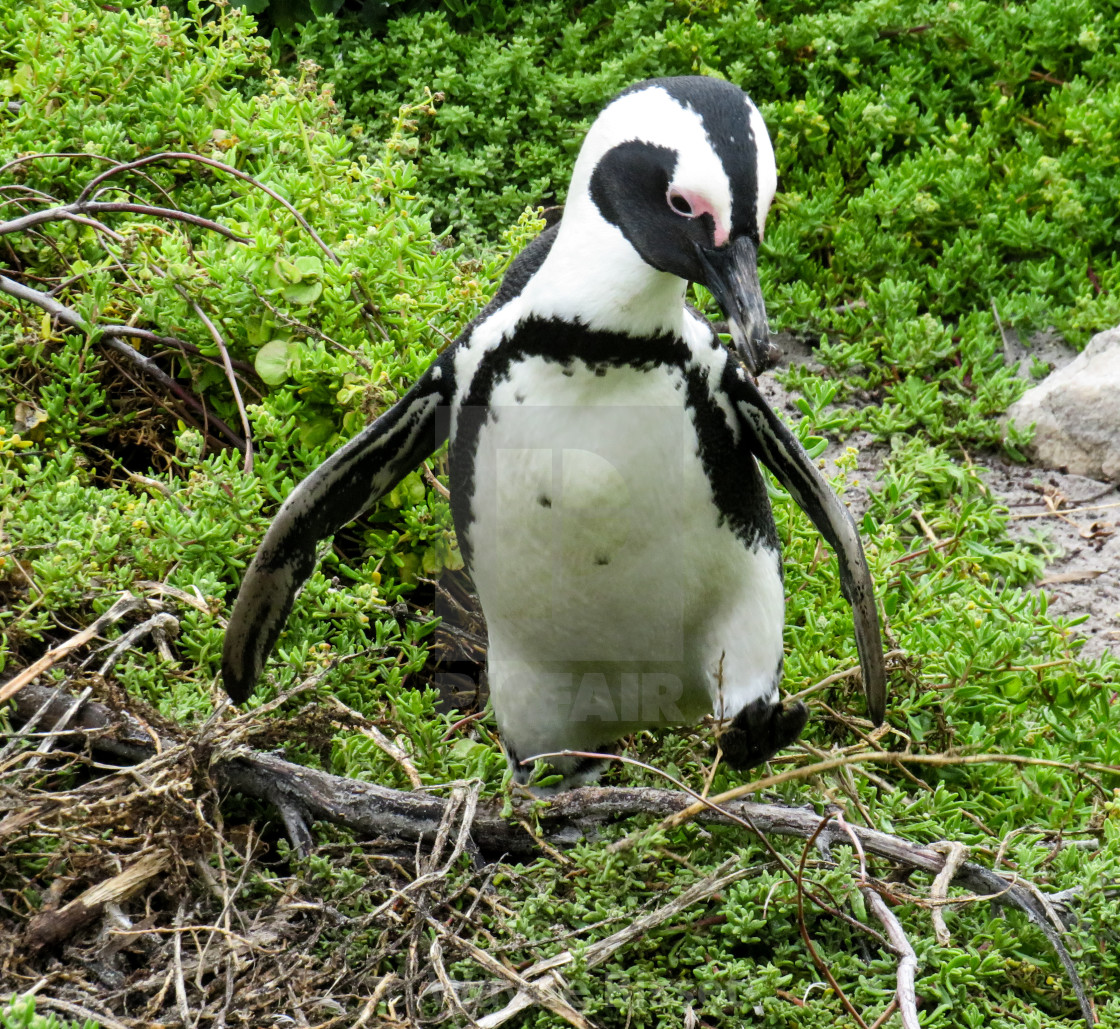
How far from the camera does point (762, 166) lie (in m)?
1.82

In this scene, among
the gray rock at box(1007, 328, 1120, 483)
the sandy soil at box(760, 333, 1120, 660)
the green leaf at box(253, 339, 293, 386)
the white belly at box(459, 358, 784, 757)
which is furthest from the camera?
the gray rock at box(1007, 328, 1120, 483)

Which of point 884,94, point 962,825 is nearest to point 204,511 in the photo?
point 962,825

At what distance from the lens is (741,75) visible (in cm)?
414

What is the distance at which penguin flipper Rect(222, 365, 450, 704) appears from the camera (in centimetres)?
231

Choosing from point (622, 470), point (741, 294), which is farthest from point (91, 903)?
point (741, 294)

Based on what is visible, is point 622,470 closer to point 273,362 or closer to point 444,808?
point 444,808

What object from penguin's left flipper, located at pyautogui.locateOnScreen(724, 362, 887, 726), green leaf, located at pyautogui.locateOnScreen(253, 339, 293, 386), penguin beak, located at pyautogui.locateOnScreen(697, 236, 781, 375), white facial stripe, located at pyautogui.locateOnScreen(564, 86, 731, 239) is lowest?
penguin's left flipper, located at pyautogui.locateOnScreen(724, 362, 887, 726)

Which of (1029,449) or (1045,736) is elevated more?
(1029,449)

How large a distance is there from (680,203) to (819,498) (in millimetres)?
634

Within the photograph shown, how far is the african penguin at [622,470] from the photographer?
6.11 ft

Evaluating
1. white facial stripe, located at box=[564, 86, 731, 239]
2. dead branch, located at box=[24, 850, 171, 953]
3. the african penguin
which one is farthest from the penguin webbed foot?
white facial stripe, located at box=[564, 86, 731, 239]

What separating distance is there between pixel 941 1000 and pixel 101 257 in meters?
2.46

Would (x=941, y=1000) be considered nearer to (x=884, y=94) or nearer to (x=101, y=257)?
(x=101, y=257)

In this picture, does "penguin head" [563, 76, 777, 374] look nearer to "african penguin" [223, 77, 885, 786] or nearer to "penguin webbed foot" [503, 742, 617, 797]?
"african penguin" [223, 77, 885, 786]
